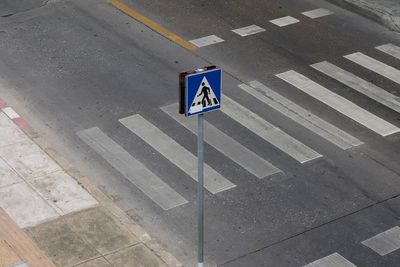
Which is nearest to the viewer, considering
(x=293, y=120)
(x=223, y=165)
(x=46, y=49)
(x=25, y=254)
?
(x=25, y=254)

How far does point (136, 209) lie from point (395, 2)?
9.96m

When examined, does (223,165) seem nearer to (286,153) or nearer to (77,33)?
(286,153)

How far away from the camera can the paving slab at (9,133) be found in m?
13.5

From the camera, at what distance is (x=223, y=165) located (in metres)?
13.0

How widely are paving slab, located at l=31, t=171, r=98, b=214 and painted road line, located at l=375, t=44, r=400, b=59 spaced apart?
7.63m

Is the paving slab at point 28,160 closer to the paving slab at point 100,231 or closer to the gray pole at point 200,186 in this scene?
the paving slab at point 100,231

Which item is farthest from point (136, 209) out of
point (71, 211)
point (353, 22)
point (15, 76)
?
point (353, 22)

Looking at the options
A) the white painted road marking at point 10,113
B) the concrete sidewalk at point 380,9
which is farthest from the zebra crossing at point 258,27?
the white painted road marking at point 10,113

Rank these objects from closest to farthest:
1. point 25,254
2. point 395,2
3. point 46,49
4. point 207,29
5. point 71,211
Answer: point 25,254 < point 71,211 < point 46,49 < point 207,29 < point 395,2

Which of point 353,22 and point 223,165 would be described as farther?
point 353,22

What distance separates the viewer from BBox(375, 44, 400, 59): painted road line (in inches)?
671

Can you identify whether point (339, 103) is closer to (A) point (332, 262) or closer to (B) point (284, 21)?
(B) point (284, 21)

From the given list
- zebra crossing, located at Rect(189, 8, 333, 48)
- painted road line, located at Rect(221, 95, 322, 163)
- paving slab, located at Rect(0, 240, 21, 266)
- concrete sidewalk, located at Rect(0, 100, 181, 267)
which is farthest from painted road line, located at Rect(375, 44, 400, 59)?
paving slab, located at Rect(0, 240, 21, 266)

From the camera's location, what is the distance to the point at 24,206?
11.9m
